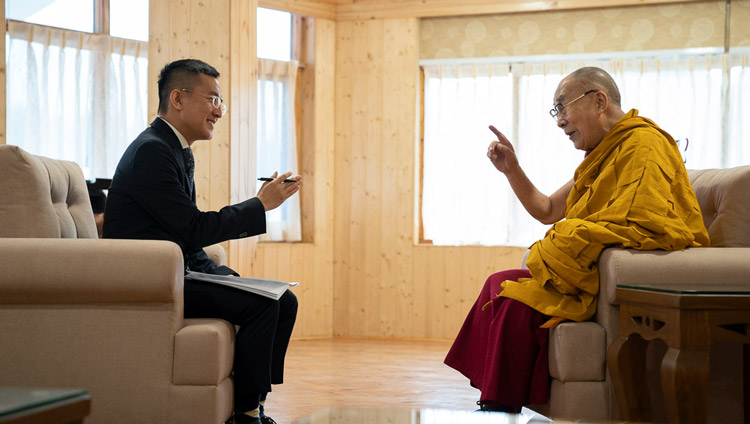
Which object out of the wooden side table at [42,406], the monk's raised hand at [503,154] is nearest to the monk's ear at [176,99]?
the monk's raised hand at [503,154]

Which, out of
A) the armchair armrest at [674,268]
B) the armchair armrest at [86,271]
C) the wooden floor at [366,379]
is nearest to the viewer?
the armchair armrest at [86,271]

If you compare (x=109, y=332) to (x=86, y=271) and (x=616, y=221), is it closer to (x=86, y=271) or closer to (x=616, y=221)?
(x=86, y=271)

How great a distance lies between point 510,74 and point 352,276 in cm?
195

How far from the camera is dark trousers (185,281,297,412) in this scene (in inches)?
87.5

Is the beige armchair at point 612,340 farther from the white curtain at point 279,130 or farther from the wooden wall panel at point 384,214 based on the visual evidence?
the white curtain at point 279,130

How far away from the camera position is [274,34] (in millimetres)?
5586

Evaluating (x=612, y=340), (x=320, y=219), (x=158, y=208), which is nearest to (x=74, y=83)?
(x=320, y=219)

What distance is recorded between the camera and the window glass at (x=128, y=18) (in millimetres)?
5047

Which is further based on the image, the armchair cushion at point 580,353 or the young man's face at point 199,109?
the young man's face at point 199,109

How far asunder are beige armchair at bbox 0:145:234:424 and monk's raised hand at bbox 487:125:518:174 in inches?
56.3

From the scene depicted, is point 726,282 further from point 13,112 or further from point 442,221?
point 13,112

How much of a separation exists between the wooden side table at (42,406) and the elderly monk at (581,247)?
1.50 meters

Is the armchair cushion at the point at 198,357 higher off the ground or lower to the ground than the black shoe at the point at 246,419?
higher

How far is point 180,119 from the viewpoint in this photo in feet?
8.26
